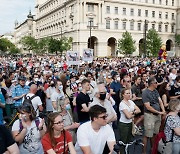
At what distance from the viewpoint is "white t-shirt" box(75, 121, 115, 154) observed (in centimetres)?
375

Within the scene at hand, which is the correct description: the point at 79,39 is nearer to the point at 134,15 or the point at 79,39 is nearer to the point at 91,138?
the point at 134,15

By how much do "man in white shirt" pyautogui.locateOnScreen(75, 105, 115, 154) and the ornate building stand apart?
58.7 meters

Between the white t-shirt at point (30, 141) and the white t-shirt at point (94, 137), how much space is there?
0.83 metres

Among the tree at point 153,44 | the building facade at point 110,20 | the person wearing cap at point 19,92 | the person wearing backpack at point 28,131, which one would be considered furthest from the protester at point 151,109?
the building facade at point 110,20

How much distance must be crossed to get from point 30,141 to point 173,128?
258 cm

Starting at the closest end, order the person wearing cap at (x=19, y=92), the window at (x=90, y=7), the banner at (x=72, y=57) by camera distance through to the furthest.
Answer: the person wearing cap at (x=19, y=92) < the banner at (x=72, y=57) < the window at (x=90, y=7)

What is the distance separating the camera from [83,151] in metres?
3.78

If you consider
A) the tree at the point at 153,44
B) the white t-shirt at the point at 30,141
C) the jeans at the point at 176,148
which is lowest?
the jeans at the point at 176,148

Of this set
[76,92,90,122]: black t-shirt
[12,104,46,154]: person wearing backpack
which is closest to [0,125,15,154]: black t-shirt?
[12,104,46,154]: person wearing backpack

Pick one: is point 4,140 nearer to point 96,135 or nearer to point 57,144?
point 57,144

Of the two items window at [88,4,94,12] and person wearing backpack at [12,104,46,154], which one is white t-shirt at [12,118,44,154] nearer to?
person wearing backpack at [12,104,46,154]

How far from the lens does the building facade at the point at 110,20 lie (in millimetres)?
62500

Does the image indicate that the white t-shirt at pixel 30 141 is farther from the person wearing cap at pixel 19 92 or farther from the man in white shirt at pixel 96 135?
the person wearing cap at pixel 19 92

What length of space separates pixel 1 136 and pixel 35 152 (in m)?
1.24
